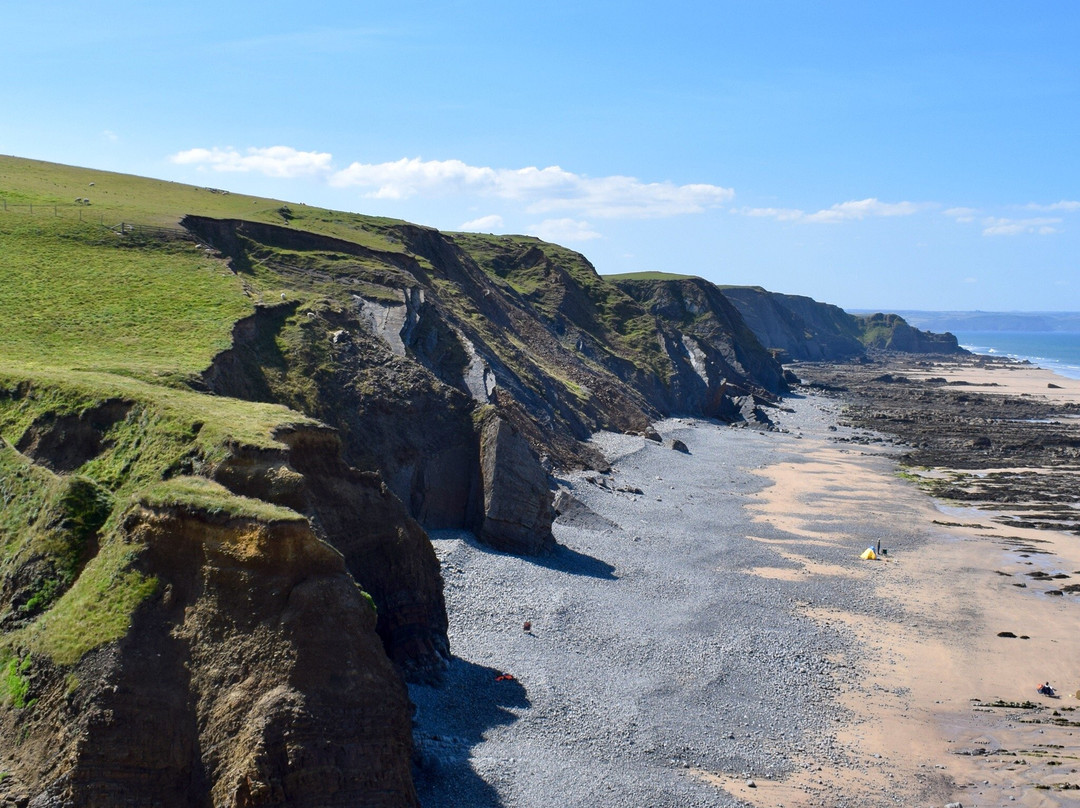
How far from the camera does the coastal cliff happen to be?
1462 cm

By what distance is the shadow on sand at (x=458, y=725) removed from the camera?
58.9ft

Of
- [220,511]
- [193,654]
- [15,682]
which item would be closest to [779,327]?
[220,511]

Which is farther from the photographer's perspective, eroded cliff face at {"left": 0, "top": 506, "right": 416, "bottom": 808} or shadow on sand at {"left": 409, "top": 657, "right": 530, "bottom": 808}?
shadow on sand at {"left": 409, "top": 657, "right": 530, "bottom": 808}

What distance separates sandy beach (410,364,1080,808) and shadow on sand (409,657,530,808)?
0.06 m

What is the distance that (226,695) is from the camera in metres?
14.9

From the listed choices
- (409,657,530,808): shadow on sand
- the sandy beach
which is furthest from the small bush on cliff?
the sandy beach

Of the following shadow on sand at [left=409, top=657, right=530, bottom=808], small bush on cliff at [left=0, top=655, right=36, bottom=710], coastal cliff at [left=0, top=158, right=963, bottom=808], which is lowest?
shadow on sand at [left=409, top=657, right=530, bottom=808]

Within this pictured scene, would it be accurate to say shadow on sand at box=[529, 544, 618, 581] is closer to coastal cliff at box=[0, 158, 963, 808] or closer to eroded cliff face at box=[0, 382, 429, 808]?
coastal cliff at box=[0, 158, 963, 808]

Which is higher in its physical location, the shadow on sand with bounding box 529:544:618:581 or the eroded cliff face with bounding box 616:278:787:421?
the eroded cliff face with bounding box 616:278:787:421

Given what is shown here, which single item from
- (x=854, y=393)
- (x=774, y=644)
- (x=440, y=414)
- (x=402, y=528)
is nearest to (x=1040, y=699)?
(x=774, y=644)

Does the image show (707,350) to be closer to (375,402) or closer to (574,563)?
(574,563)

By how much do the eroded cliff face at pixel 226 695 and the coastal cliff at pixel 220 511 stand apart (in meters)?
0.03

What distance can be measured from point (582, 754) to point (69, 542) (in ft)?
37.3

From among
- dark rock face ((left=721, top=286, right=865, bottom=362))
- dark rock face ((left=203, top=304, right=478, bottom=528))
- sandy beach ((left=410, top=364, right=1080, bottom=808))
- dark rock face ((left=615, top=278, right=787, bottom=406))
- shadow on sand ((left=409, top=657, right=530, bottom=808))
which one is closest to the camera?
shadow on sand ((left=409, top=657, right=530, bottom=808))
